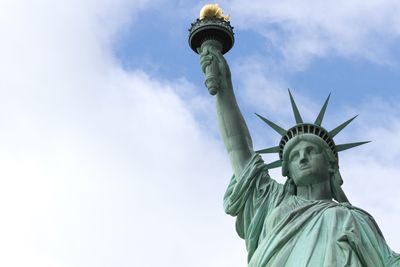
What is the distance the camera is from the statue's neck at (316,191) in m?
13.9

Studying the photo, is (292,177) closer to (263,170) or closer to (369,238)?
(263,170)

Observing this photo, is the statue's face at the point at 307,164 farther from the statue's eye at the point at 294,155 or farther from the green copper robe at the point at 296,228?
the green copper robe at the point at 296,228

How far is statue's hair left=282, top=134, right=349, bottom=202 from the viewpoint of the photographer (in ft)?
46.1

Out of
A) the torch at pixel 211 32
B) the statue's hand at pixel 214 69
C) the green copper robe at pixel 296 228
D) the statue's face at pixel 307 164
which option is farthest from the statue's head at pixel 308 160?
the torch at pixel 211 32

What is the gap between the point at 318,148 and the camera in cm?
1409

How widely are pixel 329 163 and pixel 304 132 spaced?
483 millimetres

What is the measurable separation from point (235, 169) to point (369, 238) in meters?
2.13

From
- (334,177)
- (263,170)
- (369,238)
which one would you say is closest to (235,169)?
(263,170)

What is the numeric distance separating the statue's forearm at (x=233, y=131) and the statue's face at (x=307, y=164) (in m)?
0.63

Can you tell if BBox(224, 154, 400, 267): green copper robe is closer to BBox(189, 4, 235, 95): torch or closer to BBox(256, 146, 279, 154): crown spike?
BBox(256, 146, 279, 154): crown spike

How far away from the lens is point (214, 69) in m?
14.7

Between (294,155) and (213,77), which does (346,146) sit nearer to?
(294,155)

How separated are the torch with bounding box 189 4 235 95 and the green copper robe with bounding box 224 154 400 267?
1684 millimetres

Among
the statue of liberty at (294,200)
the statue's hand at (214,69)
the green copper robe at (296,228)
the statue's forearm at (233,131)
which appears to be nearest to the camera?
the green copper robe at (296,228)
